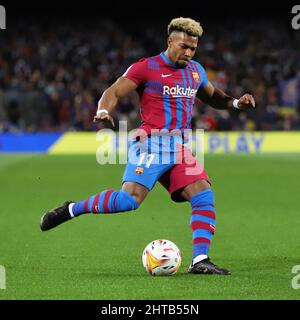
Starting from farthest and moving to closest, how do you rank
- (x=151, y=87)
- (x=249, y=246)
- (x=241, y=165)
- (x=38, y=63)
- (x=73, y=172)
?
1. (x=38, y=63)
2. (x=241, y=165)
3. (x=73, y=172)
4. (x=249, y=246)
5. (x=151, y=87)

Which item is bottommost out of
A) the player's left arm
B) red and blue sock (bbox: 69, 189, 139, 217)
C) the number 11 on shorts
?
red and blue sock (bbox: 69, 189, 139, 217)

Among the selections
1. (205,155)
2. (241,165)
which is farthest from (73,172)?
(205,155)

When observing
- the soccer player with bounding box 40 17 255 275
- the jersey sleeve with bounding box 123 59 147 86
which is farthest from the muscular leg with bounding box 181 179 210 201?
the jersey sleeve with bounding box 123 59 147 86

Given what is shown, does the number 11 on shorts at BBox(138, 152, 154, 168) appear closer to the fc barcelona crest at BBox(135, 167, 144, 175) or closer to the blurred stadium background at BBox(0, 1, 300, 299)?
the fc barcelona crest at BBox(135, 167, 144, 175)

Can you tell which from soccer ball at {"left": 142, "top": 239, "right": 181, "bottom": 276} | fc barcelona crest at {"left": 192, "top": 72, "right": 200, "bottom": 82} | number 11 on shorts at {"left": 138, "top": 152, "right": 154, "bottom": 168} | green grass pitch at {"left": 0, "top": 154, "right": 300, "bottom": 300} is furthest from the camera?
fc barcelona crest at {"left": 192, "top": 72, "right": 200, "bottom": 82}

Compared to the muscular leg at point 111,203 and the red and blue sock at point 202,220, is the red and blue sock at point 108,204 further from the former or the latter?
the red and blue sock at point 202,220

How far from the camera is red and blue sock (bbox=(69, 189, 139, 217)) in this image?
7.08 m

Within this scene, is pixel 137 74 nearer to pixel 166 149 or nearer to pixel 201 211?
pixel 166 149

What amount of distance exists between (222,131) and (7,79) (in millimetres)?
7709

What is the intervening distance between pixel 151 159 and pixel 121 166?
1288 cm

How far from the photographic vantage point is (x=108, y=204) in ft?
23.4

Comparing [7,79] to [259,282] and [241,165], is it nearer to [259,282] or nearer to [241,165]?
[241,165]

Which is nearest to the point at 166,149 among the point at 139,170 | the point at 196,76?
the point at 139,170

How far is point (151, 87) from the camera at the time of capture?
7.35 meters
